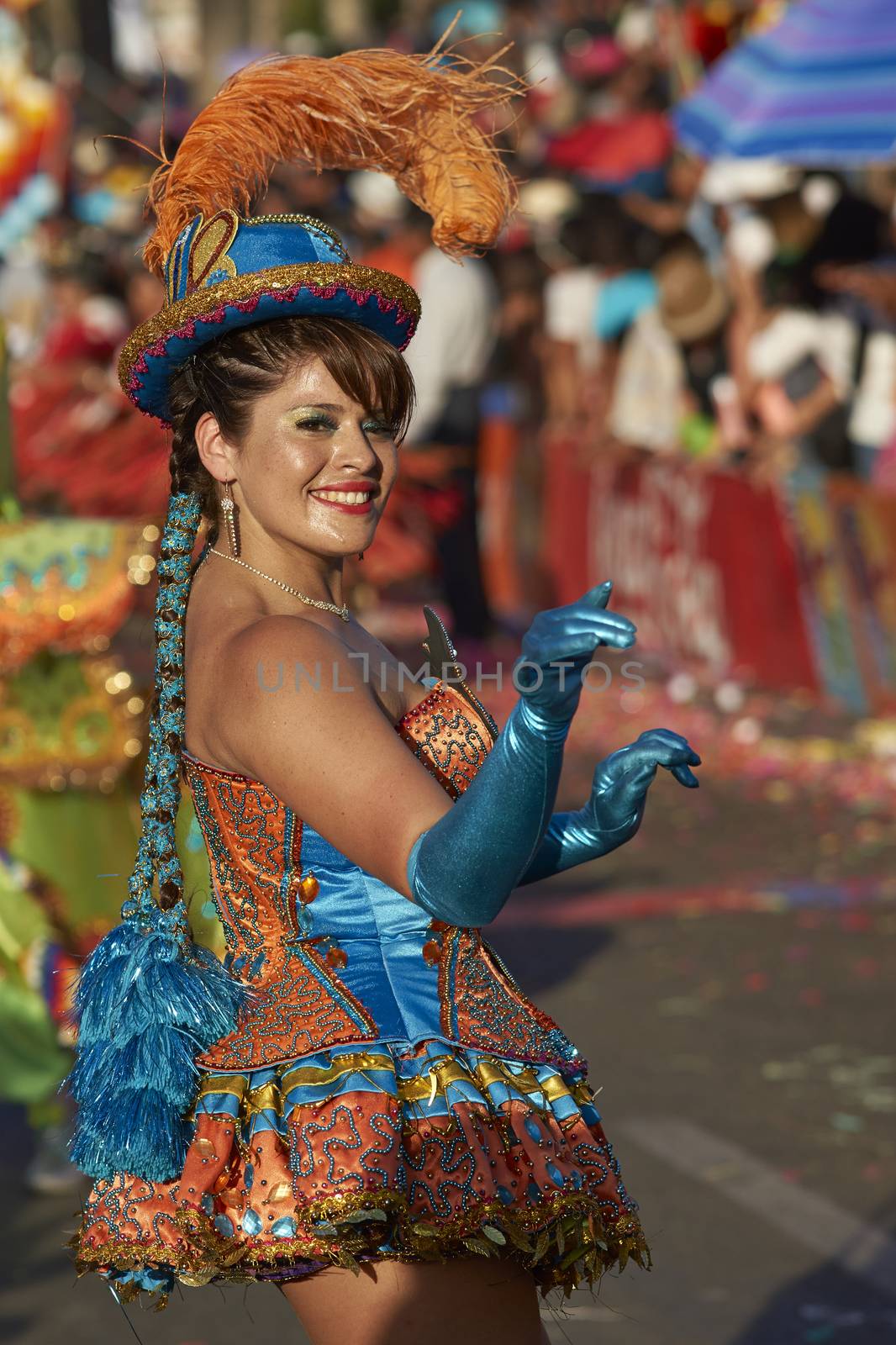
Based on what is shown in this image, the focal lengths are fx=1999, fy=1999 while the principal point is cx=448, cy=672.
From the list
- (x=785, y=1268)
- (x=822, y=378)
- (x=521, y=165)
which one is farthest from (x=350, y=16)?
(x=785, y=1268)

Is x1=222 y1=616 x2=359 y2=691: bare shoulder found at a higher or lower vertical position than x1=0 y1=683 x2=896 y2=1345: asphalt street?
higher

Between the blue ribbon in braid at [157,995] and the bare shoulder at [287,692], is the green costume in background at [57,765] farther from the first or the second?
the bare shoulder at [287,692]

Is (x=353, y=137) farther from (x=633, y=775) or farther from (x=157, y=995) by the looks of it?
(x=157, y=995)

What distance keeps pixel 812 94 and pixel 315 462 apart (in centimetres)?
749

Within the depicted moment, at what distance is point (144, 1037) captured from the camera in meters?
2.46

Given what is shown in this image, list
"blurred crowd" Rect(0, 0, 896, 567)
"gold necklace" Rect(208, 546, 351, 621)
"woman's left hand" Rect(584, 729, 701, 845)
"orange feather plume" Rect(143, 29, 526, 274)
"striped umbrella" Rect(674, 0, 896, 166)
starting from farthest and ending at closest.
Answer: "blurred crowd" Rect(0, 0, 896, 567)
"striped umbrella" Rect(674, 0, 896, 166)
"orange feather plume" Rect(143, 29, 526, 274)
"gold necklace" Rect(208, 546, 351, 621)
"woman's left hand" Rect(584, 729, 701, 845)

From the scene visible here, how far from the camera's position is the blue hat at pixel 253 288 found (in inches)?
95.8

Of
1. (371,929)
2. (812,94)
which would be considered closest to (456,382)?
(812,94)

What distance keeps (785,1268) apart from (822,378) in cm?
673

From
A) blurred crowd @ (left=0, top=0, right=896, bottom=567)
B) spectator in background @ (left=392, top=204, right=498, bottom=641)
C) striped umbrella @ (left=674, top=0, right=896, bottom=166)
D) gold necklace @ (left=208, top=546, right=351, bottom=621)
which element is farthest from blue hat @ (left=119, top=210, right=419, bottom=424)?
spectator in background @ (left=392, top=204, right=498, bottom=641)

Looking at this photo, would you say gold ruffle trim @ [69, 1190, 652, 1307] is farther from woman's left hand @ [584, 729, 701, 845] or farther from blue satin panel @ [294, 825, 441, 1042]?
woman's left hand @ [584, 729, 701, 845]

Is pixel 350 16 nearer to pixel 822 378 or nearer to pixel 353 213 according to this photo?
pixel 353 213

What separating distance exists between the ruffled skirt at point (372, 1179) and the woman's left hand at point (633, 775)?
0.33 metres

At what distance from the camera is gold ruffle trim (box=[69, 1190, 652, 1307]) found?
229 centimetres
